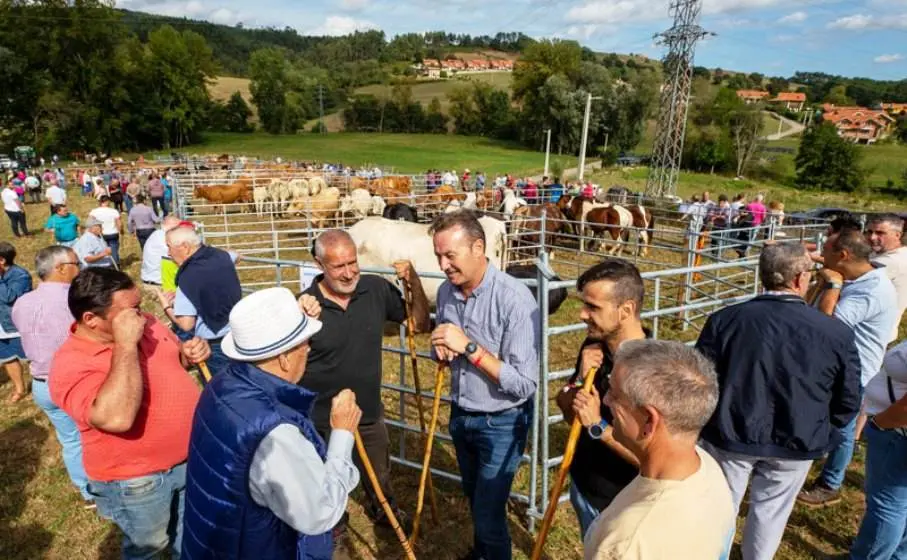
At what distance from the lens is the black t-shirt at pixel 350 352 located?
10.5 feet

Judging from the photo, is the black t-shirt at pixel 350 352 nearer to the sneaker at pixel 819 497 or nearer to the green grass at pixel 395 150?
the sneaker at pixel 819 497

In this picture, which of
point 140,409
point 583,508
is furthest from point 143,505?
point 583,508

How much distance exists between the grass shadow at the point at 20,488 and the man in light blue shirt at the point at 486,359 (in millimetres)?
3592

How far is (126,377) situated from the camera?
7.36ft

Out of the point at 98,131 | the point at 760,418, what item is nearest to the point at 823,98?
the point at 98,131

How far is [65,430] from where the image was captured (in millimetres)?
4043

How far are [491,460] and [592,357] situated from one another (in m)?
0.97

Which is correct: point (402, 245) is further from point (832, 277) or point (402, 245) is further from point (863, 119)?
point (863, 119)

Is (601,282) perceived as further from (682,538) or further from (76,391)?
(76,391)

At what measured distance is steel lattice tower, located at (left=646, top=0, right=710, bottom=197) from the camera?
83.4 feet

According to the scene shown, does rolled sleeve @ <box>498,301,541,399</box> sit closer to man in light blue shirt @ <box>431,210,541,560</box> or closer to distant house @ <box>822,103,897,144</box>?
man in light blue shirt @ <box>431,210,541,560</box>

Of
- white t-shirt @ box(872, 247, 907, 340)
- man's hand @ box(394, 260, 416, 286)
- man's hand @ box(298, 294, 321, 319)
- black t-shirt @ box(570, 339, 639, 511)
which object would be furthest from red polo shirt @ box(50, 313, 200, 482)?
white t-shirt @ box(872, 247, 907, 340)

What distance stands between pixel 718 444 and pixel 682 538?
1.57 m

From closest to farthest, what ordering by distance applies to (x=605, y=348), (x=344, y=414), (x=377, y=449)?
(x=344, y=414) < (x=605, y=348) < (x=377, y=449)
